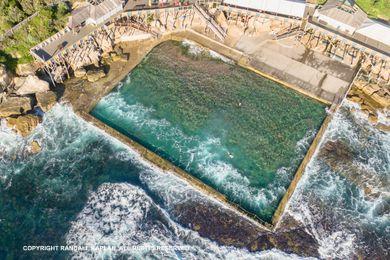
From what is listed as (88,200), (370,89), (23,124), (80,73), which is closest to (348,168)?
(370,89)

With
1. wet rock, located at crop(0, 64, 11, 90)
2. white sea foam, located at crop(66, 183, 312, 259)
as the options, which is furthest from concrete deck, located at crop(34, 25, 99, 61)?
white sea foam, located at crop(66, 183, 312, 259)

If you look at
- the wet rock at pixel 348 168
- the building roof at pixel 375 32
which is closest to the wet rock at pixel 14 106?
the wet rock at pixel 348 168

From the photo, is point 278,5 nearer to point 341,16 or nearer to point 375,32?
point 341,16

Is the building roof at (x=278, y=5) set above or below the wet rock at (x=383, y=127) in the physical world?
above

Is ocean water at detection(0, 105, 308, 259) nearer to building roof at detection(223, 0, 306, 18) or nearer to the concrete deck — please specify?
the concrete deck

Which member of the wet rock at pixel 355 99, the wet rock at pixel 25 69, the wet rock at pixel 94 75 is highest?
the wet rock at pixel 355 99

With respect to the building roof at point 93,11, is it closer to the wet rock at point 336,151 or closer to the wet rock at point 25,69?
the wet rock at point 25,69
